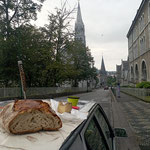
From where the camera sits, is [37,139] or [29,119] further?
[29,119]

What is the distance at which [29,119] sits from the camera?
128 centimetres

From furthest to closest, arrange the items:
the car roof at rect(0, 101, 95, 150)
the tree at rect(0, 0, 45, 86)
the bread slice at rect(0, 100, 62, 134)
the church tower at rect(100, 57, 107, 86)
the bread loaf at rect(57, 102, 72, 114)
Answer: the church tower at rect(100, 57, 107, 86)
the tree at rect(0, 0, 45, 86)
the bread loaf at rect(57, 102, 72, 114)
the bread slice at rect(0, 100, 62, 134)
the car roof at rect(0, 101, 95, 150)

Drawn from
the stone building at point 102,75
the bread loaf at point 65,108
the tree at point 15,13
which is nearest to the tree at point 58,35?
the tree at point 15,13

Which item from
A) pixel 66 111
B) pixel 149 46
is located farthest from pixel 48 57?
pixel 66 111

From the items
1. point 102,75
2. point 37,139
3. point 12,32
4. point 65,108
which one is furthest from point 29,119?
point 102,75

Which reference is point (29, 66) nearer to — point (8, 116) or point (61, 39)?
point (61, 39)

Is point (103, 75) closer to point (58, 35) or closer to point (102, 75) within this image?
point (102, 75)

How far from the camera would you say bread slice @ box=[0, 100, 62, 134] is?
1.24 m

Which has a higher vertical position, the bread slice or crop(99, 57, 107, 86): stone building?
crop(99, 57, 107, 86): stone building

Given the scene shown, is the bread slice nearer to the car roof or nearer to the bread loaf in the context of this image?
the car roof

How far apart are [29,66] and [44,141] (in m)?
24.2

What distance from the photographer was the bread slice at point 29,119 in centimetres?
124

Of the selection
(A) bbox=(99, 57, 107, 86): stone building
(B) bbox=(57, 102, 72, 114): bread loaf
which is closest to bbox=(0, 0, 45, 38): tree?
(B) bbox=(57, 102, 72, 114): bread loaf

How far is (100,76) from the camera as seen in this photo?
161125mm
